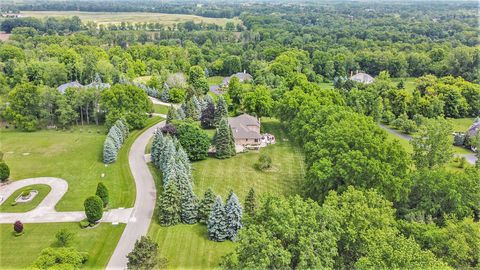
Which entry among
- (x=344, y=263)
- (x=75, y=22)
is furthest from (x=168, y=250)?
(x=75, y=22)

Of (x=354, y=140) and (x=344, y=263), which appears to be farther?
(x=354, y=140)

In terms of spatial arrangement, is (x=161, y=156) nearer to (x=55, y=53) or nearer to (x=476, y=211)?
(x=476, y=211)

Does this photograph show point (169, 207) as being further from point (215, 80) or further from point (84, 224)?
point (215, 80)

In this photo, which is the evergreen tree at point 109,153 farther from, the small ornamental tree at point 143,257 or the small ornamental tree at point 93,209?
the small ornamental tree at point 143,257

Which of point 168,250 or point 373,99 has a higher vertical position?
point 373,99

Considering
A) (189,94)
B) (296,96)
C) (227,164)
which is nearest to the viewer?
(227,164)

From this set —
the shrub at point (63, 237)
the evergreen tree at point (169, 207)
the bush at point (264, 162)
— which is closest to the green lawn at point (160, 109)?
the bush at point (264, 162)
